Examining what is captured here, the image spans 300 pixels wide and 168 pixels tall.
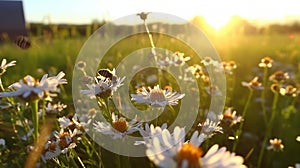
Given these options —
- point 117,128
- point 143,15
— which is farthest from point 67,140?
point 143,15

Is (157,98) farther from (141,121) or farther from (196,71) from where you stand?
(196,71)

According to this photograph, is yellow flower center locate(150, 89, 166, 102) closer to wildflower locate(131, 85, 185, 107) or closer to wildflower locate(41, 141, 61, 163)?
wildflower locate(131, 85, 185, 107)

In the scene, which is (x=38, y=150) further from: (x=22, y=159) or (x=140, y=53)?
(x=140, y=53)

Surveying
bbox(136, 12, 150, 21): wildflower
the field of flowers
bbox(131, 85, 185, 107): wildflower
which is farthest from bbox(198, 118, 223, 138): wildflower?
bbox(136, 12, 150, 21): wildflower

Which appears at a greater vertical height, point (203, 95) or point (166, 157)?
point (166, 157)

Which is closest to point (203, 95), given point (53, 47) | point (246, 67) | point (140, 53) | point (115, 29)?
point (140, 53)

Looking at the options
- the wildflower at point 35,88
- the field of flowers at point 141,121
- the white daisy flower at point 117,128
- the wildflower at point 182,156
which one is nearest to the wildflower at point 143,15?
the field of flowers at point 141,121

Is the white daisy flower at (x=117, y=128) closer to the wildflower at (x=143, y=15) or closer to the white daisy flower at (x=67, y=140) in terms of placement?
the white daisy flower at (x=67, y=140)
